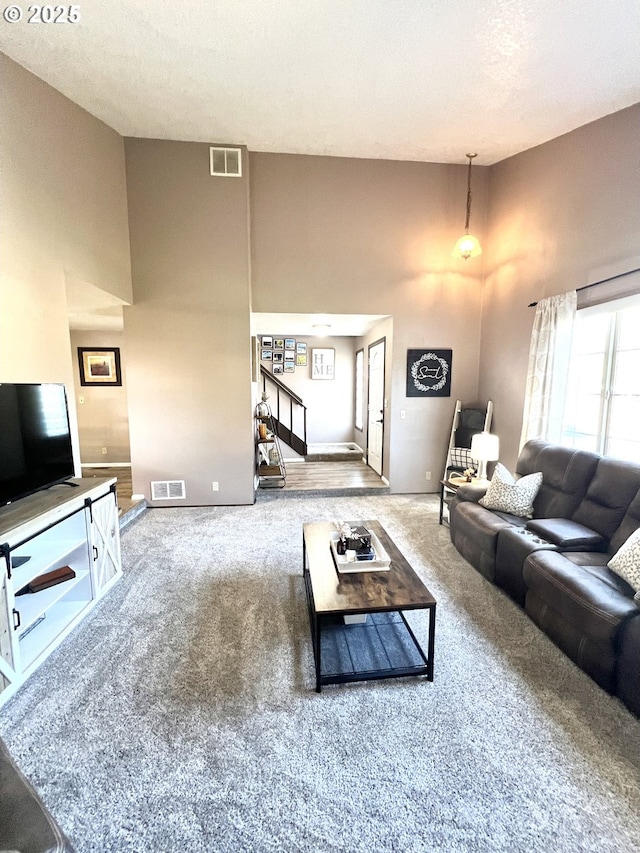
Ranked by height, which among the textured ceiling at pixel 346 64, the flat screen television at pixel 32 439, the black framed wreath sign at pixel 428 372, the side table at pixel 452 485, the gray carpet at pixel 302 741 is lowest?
the gray carpet at pixel 302 741

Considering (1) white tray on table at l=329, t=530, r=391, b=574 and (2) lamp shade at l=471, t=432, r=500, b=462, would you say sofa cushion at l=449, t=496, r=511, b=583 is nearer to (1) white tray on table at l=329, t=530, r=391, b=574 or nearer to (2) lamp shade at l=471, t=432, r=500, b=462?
(2) lamp shade at l=471, t=432, r=500, b=462

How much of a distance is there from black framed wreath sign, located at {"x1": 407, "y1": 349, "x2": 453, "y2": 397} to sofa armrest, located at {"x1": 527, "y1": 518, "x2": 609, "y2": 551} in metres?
2.55

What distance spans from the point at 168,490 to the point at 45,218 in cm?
292

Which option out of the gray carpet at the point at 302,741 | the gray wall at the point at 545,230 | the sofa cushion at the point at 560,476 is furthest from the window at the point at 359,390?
the gray carpet at the point at 302,741

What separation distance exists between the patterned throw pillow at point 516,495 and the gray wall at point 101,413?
5.44 metres

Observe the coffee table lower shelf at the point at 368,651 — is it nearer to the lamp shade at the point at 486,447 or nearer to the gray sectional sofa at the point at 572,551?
the gray sectional sofa at the point at 572,551

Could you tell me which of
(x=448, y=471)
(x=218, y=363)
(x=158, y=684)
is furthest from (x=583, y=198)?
(x=158, y=684)

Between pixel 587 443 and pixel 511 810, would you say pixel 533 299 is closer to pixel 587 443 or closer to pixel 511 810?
pixel 587 443

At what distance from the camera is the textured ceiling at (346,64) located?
2.31 meters

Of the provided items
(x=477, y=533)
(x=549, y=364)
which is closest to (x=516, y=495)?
(x=477, y=533)

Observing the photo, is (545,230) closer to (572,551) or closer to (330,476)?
(572,551)

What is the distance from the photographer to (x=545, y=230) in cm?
363

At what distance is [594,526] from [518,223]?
11.1ft

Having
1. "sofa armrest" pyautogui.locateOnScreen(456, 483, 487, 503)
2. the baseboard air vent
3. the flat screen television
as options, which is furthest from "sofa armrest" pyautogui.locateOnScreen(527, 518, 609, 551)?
the baseboard air vent
